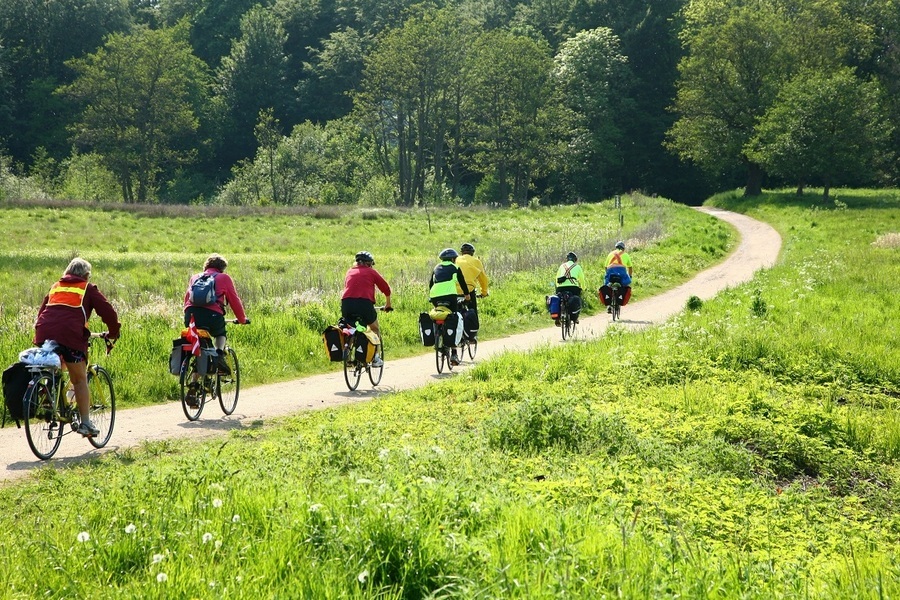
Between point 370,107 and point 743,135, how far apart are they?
1282 inches

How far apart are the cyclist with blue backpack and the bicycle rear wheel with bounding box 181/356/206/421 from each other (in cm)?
33

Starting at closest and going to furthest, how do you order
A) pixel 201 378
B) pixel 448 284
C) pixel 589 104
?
pixel 201 378 → pixel 448 284 → pixel 589 104

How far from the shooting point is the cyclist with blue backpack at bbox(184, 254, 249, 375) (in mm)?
10461

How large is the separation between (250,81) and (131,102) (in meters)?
27.3

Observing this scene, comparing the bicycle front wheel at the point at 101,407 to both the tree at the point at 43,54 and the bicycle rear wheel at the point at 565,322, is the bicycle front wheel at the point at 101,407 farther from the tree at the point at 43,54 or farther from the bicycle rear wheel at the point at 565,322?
the tree at the point at 43,54

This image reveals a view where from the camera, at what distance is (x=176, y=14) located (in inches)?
4318


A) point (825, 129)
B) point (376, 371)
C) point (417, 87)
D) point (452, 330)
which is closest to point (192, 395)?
point (376, 371)

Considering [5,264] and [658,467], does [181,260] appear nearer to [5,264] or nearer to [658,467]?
[5,264]

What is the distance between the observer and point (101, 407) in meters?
9.09

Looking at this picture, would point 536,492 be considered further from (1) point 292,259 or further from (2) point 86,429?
(1) point 292,259

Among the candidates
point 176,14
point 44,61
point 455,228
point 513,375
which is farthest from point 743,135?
point 176,14

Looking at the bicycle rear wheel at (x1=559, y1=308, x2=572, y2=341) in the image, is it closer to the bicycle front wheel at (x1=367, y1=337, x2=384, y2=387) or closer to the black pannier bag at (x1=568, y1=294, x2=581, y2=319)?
the black pannier bag at (x1=568, y1=294, x2=581, y2=319)

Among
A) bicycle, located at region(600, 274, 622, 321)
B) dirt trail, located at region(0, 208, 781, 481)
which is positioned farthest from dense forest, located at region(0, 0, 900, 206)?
dirt trail, located at region(0, 208, 781, 481)

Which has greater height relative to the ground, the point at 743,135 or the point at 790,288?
the point at 743,135
